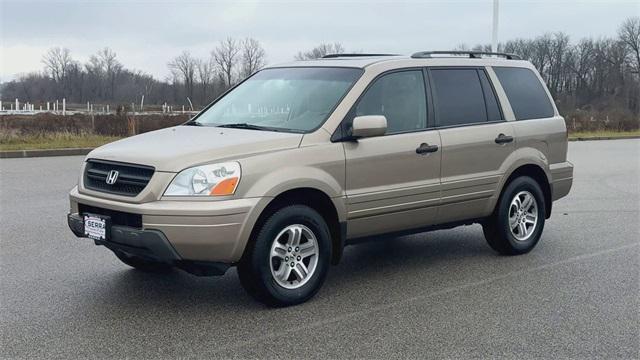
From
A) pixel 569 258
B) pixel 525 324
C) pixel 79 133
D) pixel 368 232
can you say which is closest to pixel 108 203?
pixel 368 232

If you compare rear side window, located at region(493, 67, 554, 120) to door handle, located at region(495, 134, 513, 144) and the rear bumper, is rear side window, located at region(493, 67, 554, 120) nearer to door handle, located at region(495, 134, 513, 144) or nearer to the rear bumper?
door handle, located at region(495, 134, 513, 144)

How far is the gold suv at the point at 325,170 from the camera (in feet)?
15.8

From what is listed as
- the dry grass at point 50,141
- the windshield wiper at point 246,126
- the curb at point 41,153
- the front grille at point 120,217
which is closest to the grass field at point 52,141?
the dry grass at point 50,141

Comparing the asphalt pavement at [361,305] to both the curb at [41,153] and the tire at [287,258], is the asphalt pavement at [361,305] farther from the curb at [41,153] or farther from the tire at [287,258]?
the curb at [41,153]

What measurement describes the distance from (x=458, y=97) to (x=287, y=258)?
7.97ft

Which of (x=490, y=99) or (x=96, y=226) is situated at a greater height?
(x=490, y=99)

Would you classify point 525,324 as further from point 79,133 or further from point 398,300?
point 79,133

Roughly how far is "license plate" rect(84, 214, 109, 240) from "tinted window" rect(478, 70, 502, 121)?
3.73 m

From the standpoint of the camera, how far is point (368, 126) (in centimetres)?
539

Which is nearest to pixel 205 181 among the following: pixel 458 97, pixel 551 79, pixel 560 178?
pixel 458 97

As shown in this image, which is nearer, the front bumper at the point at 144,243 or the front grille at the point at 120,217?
the front bumper at the point at 144,243

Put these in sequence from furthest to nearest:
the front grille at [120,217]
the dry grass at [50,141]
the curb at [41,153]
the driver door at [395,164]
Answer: the dry grass at [50,141], the curb at [41,153], the driver door at [395,164], the front grille at [120,217]

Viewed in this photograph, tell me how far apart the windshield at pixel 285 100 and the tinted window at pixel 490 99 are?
5.06 ft

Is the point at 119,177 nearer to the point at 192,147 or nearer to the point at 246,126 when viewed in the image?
the point at 192,147
